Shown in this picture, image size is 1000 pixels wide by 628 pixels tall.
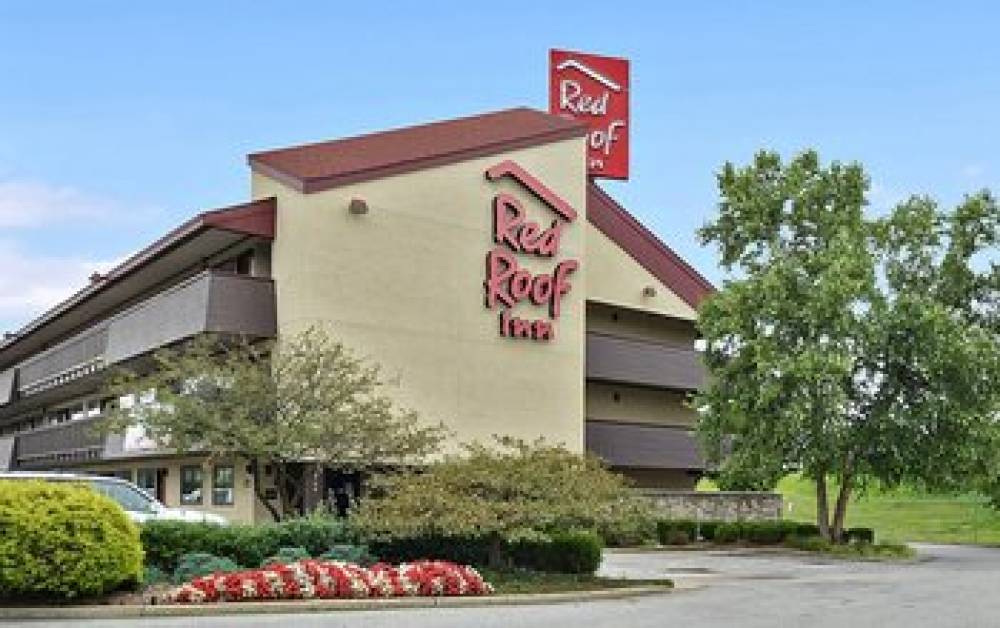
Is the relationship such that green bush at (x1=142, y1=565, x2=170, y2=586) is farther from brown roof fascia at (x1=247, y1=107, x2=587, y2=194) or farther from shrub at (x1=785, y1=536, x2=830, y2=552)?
shrub at (x1=785, y1=536, x2=830, y2=552)

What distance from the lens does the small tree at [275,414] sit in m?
27.5

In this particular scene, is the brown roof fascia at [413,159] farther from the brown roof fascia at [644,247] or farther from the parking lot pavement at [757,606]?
the parking lot pavement at [757,606]

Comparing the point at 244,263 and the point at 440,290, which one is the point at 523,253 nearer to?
the point at 440,290

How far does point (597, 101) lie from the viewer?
168 feet

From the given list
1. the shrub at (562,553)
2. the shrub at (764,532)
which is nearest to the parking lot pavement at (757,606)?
the shrub at (562,553)

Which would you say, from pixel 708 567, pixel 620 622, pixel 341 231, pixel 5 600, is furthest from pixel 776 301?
pixel 5 600

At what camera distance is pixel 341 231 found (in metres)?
36.8

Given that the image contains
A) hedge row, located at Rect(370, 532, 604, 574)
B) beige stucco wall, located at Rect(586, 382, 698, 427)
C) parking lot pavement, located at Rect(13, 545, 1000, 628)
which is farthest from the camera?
beige stucco wall, located at Rect(586, 382, 698, 427)

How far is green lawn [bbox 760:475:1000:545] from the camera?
5844cm

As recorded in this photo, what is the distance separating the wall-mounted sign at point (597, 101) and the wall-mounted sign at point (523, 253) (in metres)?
8.17

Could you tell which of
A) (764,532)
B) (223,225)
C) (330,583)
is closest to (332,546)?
(330,583)

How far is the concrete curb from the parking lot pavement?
0.41 metres

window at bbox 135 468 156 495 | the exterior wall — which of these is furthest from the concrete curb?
window at bbox 135 468 156 495

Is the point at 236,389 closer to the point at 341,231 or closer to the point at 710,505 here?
the point at 341,231
